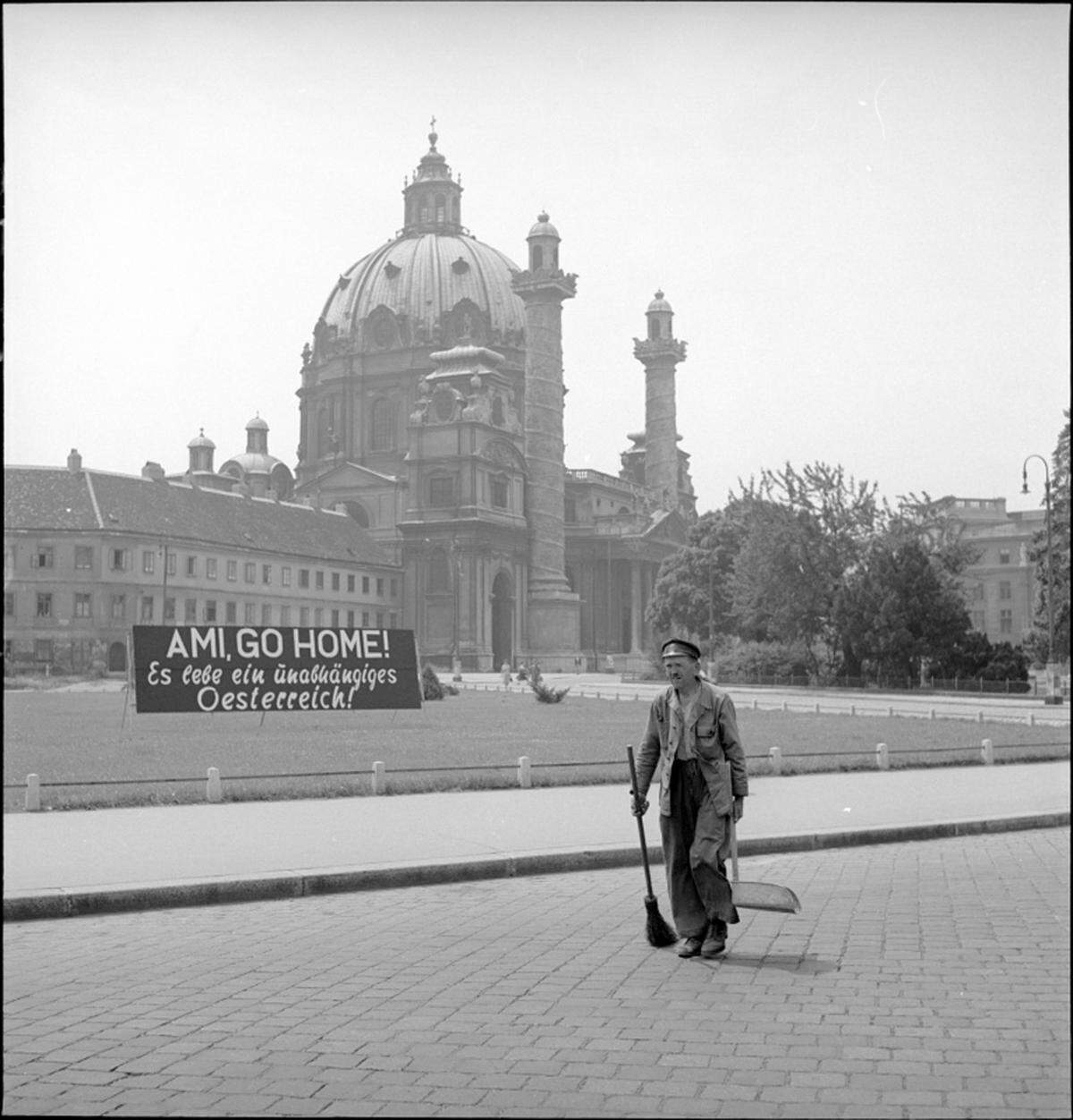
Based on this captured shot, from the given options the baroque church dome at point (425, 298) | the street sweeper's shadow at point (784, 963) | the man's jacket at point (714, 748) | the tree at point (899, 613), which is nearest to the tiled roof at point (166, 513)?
the tree at point (899, 613)

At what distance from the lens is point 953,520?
43344mm

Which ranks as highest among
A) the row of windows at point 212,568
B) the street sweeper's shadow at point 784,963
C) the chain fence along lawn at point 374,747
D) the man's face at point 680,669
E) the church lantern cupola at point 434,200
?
the church lantern cupola at point 434,200

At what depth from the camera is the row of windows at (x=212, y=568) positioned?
4925cm

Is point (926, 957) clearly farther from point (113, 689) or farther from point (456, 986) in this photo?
point (113, 689)

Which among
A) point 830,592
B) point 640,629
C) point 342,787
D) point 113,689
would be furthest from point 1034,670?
point 640,629

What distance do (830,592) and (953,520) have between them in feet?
33.4

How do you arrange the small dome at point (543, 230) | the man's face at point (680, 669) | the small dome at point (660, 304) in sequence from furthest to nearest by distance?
1. the small dome at point (660, 304)
2. the small dome at point (543, 230)
3. the man's face at point (680, 669)

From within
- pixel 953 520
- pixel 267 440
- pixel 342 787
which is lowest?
pixel 342 787

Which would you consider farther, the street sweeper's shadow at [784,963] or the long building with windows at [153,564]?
the long building with windows at [153,564]

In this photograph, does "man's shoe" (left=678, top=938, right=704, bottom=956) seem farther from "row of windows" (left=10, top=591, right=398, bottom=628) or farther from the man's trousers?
"row of windows" (left=10, top=591, right=398, bottom=628)

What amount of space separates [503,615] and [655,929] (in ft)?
268

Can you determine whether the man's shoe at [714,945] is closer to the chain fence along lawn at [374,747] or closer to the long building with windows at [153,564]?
the chain fence along lawn at [374,747]

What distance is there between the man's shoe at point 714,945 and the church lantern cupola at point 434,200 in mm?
110138

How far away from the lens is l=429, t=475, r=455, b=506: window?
297 ft
